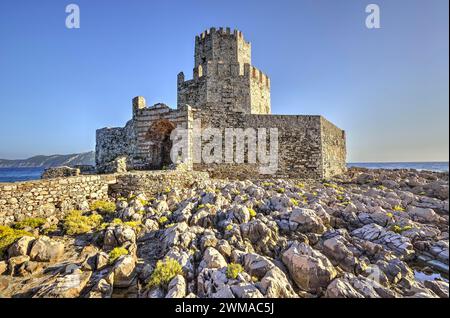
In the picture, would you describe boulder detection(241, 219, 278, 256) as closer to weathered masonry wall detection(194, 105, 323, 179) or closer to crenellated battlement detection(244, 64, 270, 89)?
weathered masonry wall detection(194, 105, 323, 179)

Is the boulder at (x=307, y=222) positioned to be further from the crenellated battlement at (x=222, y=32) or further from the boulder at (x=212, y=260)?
the crenellated battlement at (x=222, y=32)

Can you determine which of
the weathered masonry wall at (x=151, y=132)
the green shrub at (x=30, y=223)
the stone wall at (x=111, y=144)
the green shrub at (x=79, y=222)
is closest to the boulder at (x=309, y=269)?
the green shrub at (x=79, y=222)

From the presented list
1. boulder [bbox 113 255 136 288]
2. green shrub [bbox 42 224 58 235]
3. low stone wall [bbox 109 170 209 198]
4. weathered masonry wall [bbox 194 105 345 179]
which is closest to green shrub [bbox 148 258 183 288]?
boulder [bbox 113 255 136 288]

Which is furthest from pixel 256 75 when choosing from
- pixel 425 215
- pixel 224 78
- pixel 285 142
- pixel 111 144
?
pixel 425 215

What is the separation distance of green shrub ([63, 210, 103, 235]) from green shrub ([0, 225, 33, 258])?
975 millimetres

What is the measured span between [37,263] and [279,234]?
18.9 ft

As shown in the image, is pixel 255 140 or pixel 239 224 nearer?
pixel 239 224

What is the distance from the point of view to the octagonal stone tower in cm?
1955

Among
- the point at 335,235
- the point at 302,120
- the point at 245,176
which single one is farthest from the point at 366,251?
the point at 302,120

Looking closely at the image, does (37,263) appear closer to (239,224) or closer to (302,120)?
(239,224)

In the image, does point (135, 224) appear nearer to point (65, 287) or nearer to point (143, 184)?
point (65, 287)

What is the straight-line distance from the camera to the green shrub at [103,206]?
299 inches

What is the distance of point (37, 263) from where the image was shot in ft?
14.9

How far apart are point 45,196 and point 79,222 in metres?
1.61
